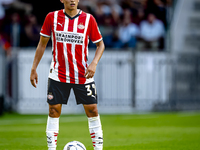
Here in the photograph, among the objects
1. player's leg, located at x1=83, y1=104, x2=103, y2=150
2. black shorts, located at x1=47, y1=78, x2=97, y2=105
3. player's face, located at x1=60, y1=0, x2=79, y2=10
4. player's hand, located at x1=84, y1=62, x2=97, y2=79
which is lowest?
player's leg, located at x1=83, y1=104, x2=103, y2=150

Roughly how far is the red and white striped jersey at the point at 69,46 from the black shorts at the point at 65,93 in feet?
0.19

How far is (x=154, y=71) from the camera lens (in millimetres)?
18031

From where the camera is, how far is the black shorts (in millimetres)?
5703

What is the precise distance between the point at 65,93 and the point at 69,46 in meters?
0.61

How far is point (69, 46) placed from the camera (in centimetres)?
569

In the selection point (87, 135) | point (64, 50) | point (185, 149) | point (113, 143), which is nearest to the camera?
point (64, 50)

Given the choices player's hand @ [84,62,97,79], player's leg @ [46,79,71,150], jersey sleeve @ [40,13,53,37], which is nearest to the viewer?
player's hand @ [84,62,97,79]

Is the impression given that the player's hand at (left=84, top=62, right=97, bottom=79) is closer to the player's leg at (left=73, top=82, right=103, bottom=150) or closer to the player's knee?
the player's leg at (left=73, top=82, right=103, bottom=150)

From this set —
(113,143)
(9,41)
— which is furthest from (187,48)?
(113,143)

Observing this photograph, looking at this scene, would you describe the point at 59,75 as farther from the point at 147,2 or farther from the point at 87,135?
the point at 147,2

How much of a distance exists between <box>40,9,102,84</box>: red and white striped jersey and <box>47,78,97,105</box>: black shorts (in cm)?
6

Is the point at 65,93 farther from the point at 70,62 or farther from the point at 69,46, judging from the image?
the point at 69,46

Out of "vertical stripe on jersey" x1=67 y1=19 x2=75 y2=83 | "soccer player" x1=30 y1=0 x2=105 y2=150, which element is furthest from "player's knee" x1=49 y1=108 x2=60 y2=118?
"vertical stripe on jersey" x1=67 y1=19 x2=75 y2=83

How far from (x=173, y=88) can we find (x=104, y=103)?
116 inches
